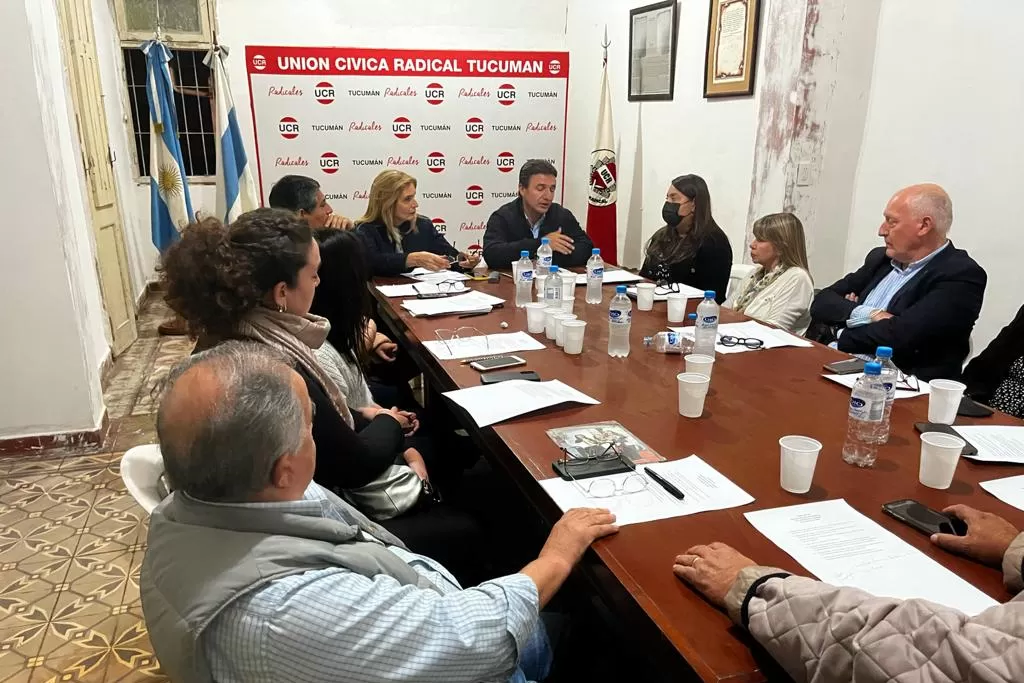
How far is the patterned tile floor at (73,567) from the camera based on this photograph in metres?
1.85

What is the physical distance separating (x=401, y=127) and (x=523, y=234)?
2283mm

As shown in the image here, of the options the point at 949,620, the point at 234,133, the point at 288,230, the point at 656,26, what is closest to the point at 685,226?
the point at 656,26

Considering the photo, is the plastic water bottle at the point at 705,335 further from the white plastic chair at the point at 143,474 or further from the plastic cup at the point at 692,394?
the white plastic chair at the point at 143,474

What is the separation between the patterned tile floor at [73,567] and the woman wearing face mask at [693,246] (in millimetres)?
2455

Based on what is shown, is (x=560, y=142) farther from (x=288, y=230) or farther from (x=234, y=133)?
(x=288, y=230)

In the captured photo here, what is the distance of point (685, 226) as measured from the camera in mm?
3600

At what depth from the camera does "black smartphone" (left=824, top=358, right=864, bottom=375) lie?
193 cm

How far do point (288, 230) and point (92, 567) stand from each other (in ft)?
5.01

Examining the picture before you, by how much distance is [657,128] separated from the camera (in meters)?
4.93

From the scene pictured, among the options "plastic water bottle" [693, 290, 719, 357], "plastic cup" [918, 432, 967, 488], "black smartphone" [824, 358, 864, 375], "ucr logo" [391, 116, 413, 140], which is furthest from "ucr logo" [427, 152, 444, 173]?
"plastic cup" [918, 432, 967, 488]

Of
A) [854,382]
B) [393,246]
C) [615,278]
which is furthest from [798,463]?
[393,246]

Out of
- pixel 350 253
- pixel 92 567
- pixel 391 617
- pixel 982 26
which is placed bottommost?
pixel 92 567

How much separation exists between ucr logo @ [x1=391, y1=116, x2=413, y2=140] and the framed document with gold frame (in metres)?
2.49

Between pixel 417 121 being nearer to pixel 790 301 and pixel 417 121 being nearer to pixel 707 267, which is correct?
pixel 707 267
